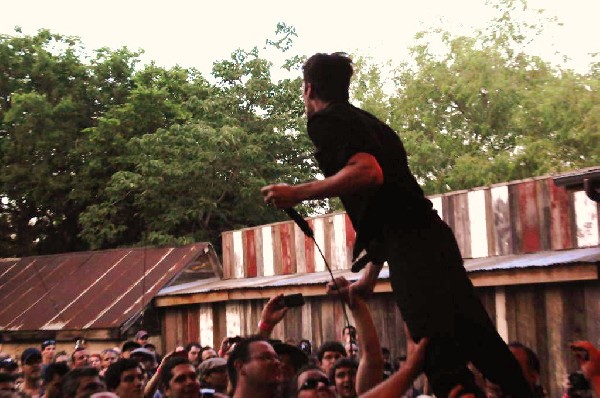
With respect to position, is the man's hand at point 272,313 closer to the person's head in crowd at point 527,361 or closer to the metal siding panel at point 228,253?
the person's head in crowd at point 527,361

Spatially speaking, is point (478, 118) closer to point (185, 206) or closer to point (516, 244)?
point (185, 206)

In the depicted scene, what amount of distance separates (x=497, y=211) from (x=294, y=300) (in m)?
9.45

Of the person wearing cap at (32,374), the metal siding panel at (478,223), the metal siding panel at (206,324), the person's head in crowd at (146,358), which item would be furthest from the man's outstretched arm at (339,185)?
the metal siding panel at (206,324)

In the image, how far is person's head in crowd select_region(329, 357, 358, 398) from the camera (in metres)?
7.83

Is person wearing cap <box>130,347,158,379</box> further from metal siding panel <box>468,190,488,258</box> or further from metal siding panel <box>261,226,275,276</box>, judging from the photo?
metal siding panel <box>261,226,275,276</box>

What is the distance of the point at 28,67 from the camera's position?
123ft

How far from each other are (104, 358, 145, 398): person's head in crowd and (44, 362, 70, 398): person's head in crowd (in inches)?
31.8

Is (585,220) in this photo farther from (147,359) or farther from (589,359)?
(589,359)

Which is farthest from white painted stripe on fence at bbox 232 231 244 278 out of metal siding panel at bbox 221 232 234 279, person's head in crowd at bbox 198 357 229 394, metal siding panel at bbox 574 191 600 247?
person's head in crowd at bbox 198 357 229 394

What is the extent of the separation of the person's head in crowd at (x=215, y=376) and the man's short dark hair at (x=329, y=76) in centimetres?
468

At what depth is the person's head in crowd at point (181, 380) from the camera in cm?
738

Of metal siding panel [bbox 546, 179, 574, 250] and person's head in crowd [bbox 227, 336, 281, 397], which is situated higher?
metal siding panel [bbox 546, 179, 574, 250]

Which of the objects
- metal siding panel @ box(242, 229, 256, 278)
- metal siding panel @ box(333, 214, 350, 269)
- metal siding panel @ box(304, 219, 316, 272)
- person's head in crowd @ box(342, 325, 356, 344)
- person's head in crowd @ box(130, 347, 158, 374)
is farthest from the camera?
metal siding panel @ box(242, 229, 256, 278)

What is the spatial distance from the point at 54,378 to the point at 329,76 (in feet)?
19.9
